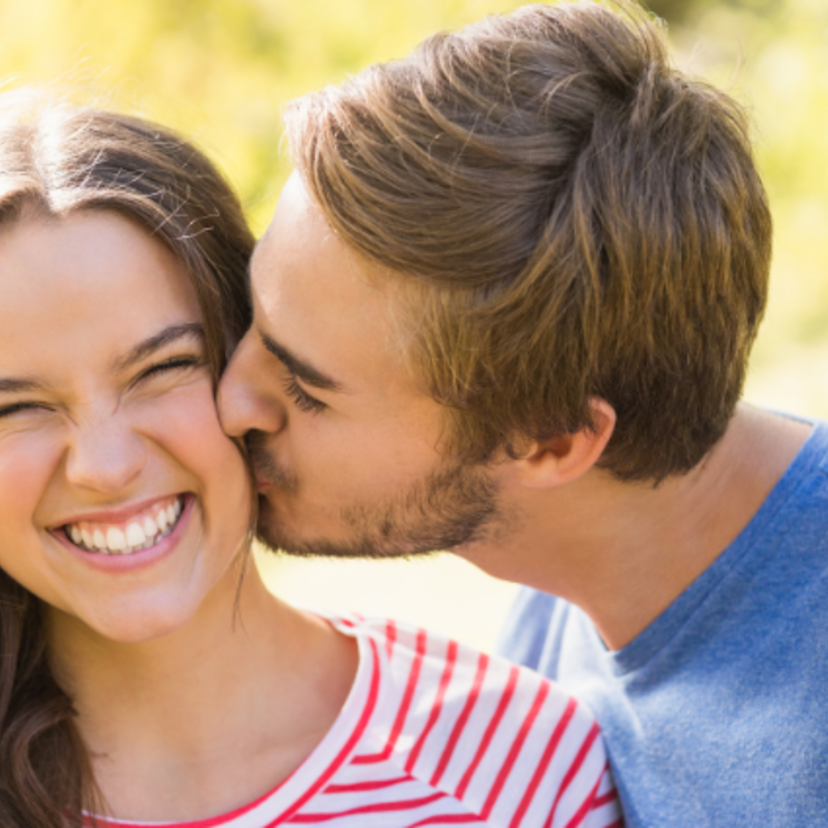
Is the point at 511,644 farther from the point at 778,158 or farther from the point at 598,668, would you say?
the point at 778,158

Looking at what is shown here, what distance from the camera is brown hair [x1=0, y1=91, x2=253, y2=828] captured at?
1840 mm

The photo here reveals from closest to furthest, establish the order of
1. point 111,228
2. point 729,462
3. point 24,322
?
point 24,322 → point 111,228 → point 729,462

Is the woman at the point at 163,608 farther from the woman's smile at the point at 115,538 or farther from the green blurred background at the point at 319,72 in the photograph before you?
the green blurred background at the point at 319,72

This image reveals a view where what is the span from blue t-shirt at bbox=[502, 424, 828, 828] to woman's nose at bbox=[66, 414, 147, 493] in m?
1.06

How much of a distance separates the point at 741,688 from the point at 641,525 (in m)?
0.40

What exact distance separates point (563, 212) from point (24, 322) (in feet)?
3.08

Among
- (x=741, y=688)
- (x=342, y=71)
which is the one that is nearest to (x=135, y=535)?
(x=741, y=688)

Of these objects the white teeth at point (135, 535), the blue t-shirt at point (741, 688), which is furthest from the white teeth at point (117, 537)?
the blue t-shirt at point (741, 688)

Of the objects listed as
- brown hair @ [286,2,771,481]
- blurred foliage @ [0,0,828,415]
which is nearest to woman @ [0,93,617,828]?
brown hair @ [286,2,771,481]

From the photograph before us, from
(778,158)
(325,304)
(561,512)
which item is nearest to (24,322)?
(325,304)

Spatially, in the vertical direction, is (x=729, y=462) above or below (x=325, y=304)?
below

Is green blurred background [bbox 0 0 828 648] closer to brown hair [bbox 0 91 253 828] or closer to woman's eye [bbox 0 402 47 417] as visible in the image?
brown hair [bbox 0 91 253 828]

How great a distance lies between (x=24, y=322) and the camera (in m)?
1.70

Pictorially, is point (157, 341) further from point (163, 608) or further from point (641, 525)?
point (641, 525)
